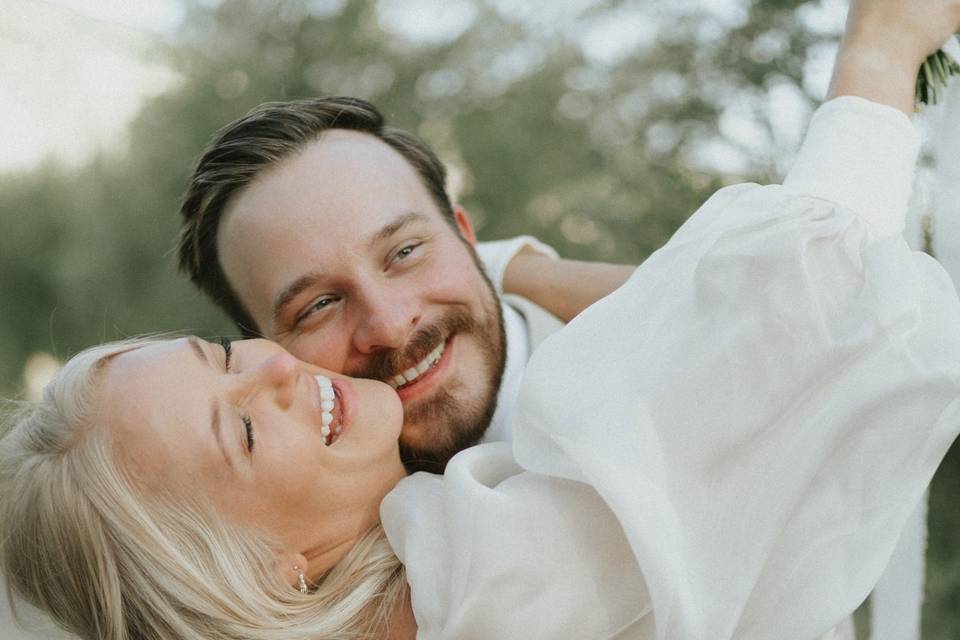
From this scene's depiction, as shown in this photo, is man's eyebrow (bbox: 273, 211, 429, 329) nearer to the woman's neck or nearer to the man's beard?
the man's beard

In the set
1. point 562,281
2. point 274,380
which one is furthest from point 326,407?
point 562,281

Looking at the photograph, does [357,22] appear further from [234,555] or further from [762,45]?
[234,555]

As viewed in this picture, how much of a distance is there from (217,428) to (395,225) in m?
0.57

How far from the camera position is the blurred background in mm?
4633

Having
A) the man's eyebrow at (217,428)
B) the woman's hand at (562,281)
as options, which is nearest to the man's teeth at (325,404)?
the man's eyebrow at (217,428)

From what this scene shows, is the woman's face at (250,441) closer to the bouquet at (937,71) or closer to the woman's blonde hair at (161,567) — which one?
the woman's blonde hair at (161,567)

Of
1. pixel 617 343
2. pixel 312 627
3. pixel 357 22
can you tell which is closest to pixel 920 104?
pixel 617 343

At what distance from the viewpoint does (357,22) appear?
5.30 metres

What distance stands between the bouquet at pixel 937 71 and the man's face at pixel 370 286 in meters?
0.83

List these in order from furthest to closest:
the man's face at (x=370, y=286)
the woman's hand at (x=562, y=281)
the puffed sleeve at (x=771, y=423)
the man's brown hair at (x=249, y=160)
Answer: the woman's hand at (x=562, y=281), the man's brown hair at (x=249, y=160), the man's face at (x=370, y=286), the puffed sleeve at (x=771, y=423)

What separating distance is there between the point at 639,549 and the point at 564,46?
14.0 feet

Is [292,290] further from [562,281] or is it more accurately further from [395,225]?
Answer: [562,281]

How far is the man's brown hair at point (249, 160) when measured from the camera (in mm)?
1748

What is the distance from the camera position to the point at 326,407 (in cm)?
134
